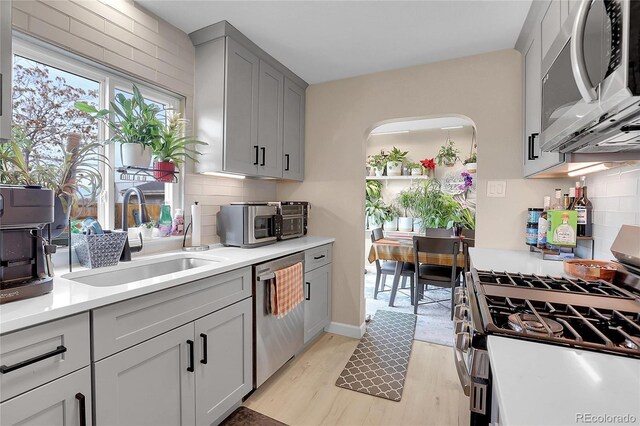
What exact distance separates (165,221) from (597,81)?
2.27 meters

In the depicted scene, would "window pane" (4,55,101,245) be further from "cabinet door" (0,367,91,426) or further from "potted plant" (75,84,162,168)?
"cabinet door" (0,367,91,426)

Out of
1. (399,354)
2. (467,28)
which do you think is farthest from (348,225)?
(467,28)

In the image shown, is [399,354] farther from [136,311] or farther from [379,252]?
[136,311]

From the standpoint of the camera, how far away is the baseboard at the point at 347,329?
2.81 m

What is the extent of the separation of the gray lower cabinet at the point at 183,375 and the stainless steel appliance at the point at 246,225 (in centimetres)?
59

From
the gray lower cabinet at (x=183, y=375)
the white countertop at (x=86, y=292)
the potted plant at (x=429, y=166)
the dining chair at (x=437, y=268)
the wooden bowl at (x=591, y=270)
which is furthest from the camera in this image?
the potted plant at (x=429, y=166)

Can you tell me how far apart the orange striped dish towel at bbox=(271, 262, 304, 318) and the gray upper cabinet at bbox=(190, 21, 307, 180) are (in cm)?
82

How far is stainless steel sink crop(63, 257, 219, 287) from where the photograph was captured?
1468mm

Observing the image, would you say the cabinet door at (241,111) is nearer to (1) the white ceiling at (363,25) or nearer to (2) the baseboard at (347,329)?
(1) the white ceiling at (363,25)

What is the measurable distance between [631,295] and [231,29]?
8.35 ft

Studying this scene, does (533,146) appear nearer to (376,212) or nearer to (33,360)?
(33,360)

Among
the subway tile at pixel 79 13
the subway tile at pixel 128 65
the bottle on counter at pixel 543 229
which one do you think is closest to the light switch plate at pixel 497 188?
the bottle on counter at pixel 543 229

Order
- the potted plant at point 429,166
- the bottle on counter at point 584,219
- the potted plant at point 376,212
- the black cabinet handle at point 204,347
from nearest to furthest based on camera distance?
the black cabinet handle at point 204,347, the bottle on counter at point 584,219, the potted plant at point 429,166, the potted plant at point 376,212

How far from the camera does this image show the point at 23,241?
1062 millimetres
